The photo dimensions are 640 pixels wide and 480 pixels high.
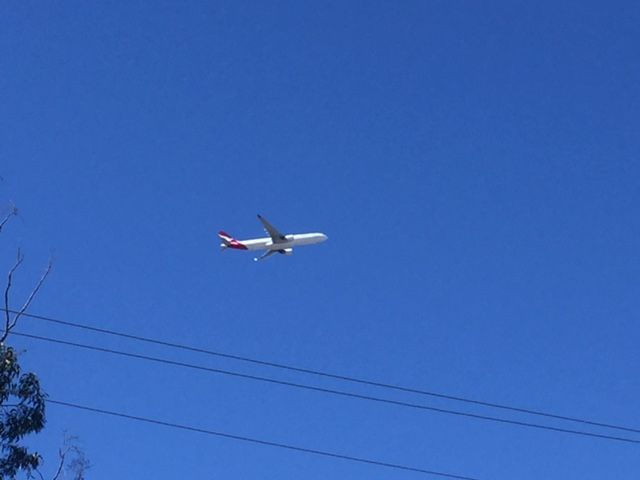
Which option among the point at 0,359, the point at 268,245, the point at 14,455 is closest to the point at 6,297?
the point at 0,359

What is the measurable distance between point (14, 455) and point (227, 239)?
62.5 metres

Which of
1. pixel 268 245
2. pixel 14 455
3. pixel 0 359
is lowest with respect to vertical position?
pixel 14 455

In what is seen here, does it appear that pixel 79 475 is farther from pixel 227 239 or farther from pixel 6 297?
pixel 227 239

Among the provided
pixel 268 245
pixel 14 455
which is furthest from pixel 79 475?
pixel 268 245

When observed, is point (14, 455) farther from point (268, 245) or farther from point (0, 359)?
point (268, 245)

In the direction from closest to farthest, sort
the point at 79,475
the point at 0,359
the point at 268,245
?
1. the point at 0,359
2. the point at 79,475
3. the point at 268,245

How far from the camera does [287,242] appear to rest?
97688 mm

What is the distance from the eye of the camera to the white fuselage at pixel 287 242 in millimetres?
97812

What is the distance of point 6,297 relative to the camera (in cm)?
4212

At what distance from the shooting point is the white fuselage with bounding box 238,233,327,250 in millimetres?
97812

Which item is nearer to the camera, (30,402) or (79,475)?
(30,402)

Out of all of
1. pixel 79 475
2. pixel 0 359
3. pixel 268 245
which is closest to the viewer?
pixel 0 359

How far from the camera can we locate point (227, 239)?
104062mm

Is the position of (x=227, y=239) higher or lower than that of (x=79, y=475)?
higher
